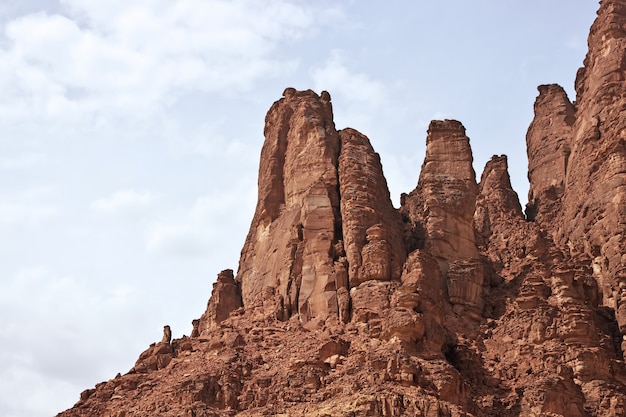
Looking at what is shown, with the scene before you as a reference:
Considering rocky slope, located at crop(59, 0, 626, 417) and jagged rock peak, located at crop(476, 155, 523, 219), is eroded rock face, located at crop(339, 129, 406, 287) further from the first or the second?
jagged rock peak, located at crop(476, 155, 523, 219)

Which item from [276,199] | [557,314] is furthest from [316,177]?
[557,314]

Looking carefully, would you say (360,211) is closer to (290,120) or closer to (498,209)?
(290,120)

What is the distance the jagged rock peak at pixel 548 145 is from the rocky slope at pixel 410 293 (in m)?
3.83

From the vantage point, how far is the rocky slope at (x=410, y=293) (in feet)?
258

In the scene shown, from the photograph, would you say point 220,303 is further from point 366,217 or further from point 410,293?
point 410,293

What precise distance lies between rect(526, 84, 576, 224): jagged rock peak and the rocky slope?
3.83 m

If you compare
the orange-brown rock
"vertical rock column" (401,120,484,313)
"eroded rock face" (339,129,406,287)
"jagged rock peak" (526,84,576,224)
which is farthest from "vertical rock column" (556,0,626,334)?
the orange-brown rock

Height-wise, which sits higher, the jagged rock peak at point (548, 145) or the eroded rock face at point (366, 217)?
the jagged rock peak at point (548, 145)

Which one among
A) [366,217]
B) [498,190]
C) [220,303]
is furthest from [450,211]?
[498,190]

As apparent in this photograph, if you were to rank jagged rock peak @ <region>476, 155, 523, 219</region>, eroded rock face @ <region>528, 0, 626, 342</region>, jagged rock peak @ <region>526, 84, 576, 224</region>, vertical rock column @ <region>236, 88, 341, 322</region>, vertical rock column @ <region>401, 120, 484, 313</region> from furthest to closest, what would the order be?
jagged rock peak @ <region>526, 84, 576, 224</region> < jagged rock peak @ <region>476, 155, 523, 219</region> < eroded rock face @ <region>528, 0, 626, 342</region> < vertical rock column @ <region>401, 120, 484, 313</region> < vertical rock column @ <region>236, 88, 341, 322</region>

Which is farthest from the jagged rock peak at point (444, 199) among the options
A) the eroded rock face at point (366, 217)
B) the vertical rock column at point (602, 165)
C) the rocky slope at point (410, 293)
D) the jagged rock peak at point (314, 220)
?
the vertical rock column at point (602, 165)

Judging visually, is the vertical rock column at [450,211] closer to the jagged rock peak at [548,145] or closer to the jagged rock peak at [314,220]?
the jagged rock peak at [314,220]

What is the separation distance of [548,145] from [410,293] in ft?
132

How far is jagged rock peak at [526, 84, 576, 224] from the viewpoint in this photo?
11648 centimetres
